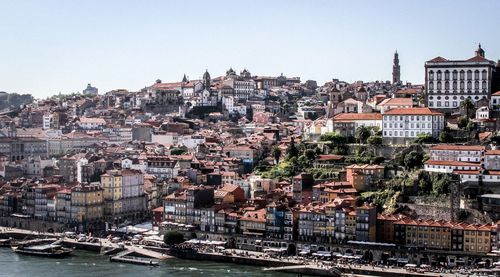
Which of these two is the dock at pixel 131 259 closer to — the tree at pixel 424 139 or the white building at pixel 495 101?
the tree at pixel 424 139

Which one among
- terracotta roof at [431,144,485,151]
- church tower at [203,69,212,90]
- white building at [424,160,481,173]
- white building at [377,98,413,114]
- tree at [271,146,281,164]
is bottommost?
white building at [424,160,481,173]

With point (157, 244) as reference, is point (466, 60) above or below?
above

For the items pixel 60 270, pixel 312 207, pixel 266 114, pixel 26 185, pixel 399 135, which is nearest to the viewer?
pixel 60 270

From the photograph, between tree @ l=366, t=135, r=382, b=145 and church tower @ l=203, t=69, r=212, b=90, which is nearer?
tree @ l=366, t=135, r=382, b=145

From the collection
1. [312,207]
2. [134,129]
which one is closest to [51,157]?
[134,129]

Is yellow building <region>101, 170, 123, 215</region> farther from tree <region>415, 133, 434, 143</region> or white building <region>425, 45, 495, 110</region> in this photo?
white building <region>425, 45, 495, 110</region>

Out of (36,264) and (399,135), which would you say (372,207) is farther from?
(36,264)

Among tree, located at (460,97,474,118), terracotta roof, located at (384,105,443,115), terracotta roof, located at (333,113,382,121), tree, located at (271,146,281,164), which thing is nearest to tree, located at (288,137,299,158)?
tree, located at (271,146,281,164)
